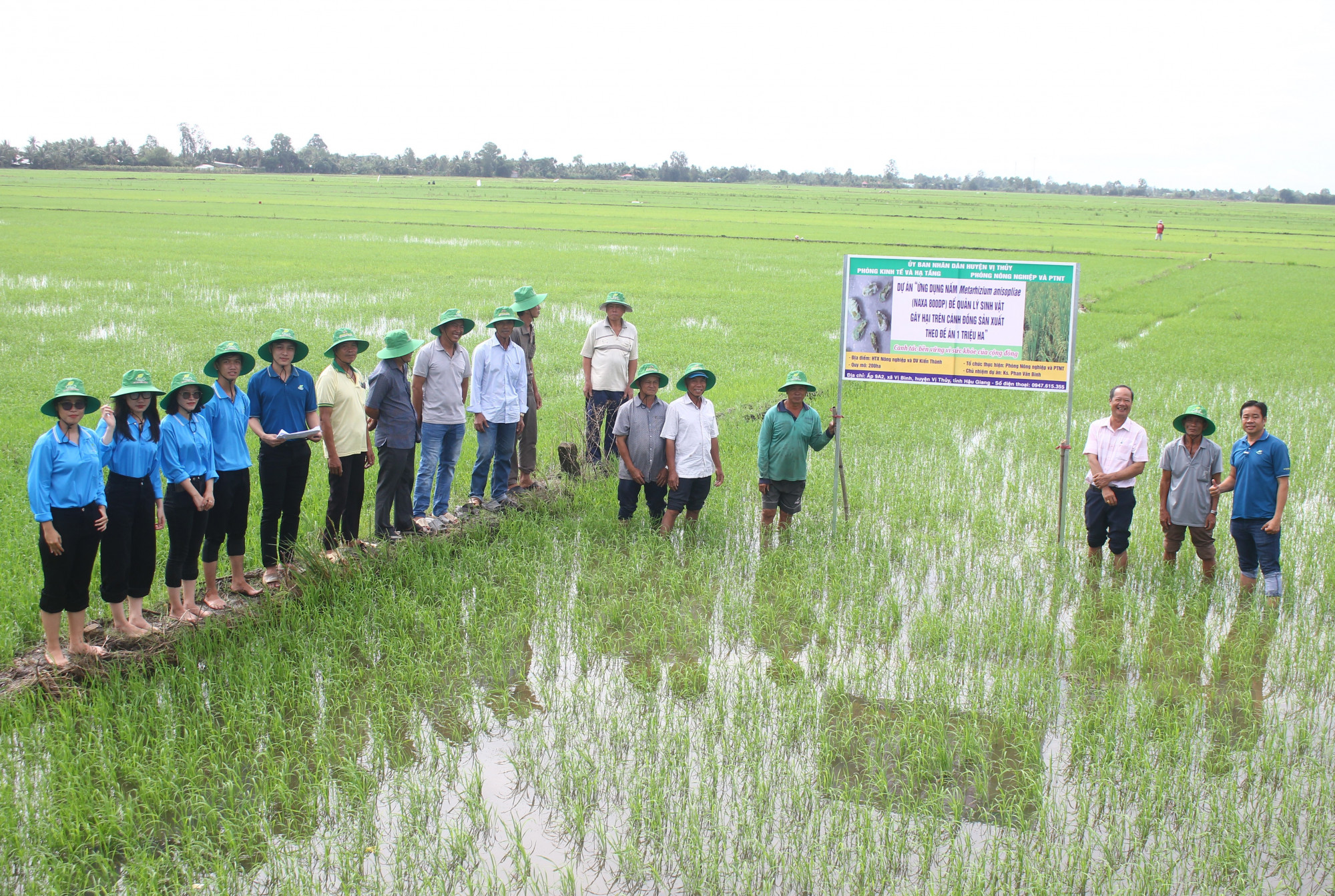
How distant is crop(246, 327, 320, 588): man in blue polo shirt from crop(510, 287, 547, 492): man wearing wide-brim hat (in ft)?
6.79

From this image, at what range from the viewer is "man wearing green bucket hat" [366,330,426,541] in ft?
22.5

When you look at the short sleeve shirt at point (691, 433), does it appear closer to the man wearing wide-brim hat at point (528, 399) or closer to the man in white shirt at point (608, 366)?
the man in white shirt at point (608, 366)

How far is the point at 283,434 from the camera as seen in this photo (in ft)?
20.2

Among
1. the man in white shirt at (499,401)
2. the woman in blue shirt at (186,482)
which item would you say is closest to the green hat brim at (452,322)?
the man in white shirt at (499,401)

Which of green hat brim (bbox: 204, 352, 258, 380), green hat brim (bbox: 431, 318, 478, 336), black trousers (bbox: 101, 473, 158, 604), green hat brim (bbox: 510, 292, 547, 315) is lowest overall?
black trousers (bbox: 101, 473, 158, 604)

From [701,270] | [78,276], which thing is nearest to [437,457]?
[78,276]

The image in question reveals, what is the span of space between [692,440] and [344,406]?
8.63ft

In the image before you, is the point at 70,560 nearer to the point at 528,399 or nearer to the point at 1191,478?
the point at 528,399

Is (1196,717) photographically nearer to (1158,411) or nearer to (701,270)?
(1158,411)

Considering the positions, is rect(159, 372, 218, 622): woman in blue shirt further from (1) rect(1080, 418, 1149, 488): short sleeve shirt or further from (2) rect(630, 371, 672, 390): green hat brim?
(1) rect(1080, 418, 1149, 488): short sleeve shirt

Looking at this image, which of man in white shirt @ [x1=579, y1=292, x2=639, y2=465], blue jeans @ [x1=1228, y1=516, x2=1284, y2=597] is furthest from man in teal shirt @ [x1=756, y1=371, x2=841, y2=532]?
blue jeans @ [x1=1228, y1=516, x2=1284, y2=597]

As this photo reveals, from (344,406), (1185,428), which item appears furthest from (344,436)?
(1185,428)

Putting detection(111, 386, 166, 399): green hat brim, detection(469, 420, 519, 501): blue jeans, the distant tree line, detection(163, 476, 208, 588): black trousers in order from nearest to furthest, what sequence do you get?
1. detection(111, 386, 166, 399): green hat brim
2. detection(163, 476, 208, 588): black trousers
3. detection(469, 420, 519, 501): blue jeans
4. the distant tree line

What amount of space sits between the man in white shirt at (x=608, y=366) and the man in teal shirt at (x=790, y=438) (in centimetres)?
147
